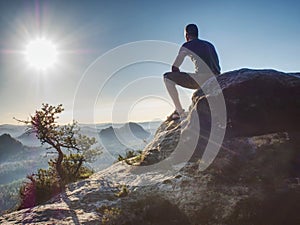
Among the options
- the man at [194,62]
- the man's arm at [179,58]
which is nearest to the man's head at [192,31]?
the man at [194,62]

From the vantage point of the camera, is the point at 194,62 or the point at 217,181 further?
the point at 194,62

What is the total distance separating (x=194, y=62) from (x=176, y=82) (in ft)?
4.47

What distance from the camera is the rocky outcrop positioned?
20.6 feet

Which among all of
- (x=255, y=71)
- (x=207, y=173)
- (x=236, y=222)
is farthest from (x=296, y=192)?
(x=255, y=71)

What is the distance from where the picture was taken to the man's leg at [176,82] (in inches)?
442

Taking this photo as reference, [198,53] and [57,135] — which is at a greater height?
[198,53]

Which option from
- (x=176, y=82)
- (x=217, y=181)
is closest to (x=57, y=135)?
(x=176, y=82)

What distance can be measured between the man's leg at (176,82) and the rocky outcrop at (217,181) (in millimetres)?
1450

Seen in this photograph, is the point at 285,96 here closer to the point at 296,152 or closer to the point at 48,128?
the point at 296,152

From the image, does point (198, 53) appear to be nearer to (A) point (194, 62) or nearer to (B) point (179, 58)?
(A) point (194, 62)

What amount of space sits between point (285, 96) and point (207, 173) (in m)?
4.21

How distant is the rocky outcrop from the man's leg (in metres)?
1.45

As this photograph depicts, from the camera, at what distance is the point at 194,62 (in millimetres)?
11422

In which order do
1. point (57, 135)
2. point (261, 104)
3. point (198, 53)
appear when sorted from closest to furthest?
point (261, 104), point (198, 53), point (57, 135)
